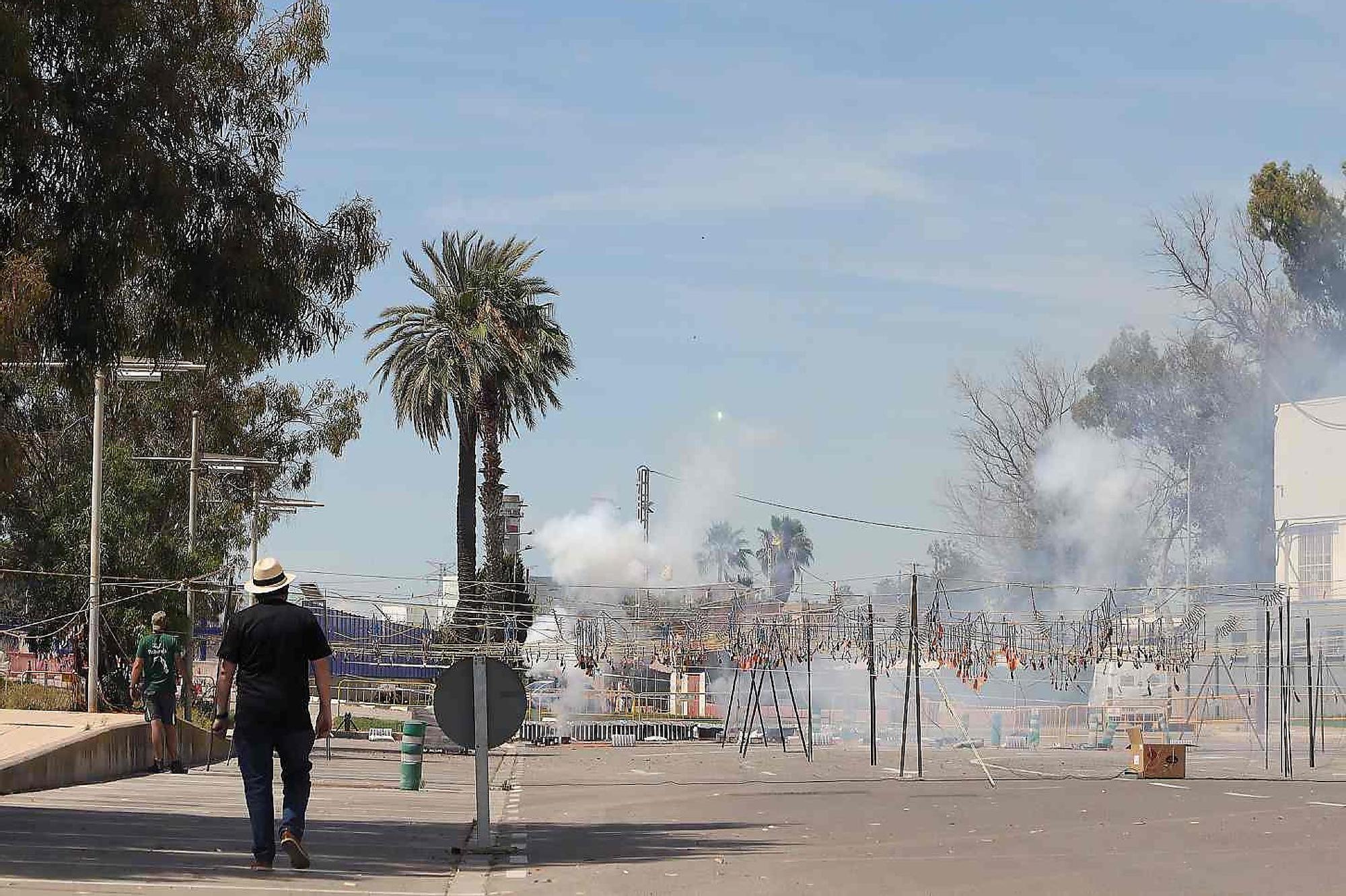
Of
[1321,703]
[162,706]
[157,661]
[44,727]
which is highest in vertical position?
[157,661]

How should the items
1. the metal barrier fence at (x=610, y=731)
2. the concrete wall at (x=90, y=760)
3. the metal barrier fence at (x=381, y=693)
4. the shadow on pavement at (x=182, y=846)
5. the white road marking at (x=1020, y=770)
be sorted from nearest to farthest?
1. the shadow on pavement at (x=182, y=846)
2. the concrete wall at (x=90, y=760)
3. the white road marking at (x=1020, y=770)
4. the metal barrier fence at (x=381, y=693)
5. the metal barrier fence at (x=610, y=731)

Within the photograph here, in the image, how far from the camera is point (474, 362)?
4544 centimetres

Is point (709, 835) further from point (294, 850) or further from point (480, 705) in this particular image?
point (294, 850)

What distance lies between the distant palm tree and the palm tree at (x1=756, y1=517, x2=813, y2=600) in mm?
122778

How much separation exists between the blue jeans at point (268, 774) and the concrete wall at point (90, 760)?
7.32 meters

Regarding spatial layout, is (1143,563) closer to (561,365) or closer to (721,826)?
(561,365)

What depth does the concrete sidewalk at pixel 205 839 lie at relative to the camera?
10.2m

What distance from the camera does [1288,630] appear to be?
97.1 feet

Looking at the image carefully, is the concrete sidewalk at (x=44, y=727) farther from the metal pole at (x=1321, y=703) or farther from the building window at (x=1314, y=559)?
the building window at (x=1314, y=559)

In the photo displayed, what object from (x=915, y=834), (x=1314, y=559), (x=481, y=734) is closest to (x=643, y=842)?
(x=915, y=834)

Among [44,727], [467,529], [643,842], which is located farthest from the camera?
[467,529]

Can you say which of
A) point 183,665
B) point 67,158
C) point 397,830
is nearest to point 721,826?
point 397,830

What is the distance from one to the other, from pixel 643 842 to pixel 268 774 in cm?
486

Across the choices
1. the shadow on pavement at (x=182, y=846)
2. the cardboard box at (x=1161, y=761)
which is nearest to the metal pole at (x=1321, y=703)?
the cardboard box at (x=1161, y=761)
